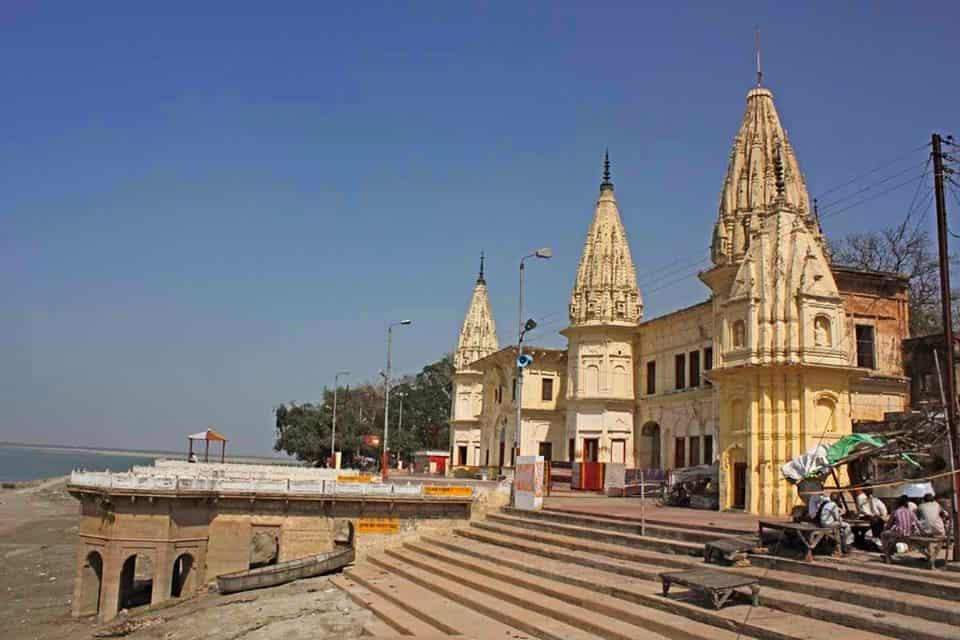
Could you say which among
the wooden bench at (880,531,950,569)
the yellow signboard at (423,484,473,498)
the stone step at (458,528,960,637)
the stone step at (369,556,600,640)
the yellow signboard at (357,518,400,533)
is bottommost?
the stone step at (369,556,600,640)

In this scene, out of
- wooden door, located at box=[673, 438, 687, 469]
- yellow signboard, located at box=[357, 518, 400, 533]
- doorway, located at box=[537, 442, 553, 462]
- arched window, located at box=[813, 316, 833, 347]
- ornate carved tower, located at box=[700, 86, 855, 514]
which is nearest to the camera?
ornate carved tower, located at box=[700, 86, 855, 514]

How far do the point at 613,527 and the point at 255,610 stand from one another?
841cm

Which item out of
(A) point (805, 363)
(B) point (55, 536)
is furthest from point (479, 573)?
(B) point (55, 536)

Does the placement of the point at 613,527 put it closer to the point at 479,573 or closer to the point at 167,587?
the point at 479,573

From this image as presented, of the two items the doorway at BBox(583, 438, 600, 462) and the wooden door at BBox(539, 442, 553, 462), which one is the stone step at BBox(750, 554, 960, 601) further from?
the wooden door at BBox(539, 442, 553, 462)

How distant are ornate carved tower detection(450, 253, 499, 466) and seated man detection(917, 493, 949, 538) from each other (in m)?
43.8

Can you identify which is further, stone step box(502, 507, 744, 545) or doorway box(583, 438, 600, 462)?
doorway box(583, 438, 600, 462)

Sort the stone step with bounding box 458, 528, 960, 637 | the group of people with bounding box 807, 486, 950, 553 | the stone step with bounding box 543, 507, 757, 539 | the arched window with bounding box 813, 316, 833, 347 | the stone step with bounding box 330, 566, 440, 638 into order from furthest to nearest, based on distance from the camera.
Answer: the arched window with bounding box 813, 316, 833, 347 → the stone step with bounding box 543, 507, 757, 539 → the stone step with bounding box 330, 566, 440, 638 → the group of people with bounding box 807, 486, 950, 553 → the stone step with bounding box 458, 528, 960, 637

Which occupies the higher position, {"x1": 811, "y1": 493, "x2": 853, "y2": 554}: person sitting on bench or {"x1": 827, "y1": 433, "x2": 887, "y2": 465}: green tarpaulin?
{"x1": 827, "y1": 433, "x2": 887, "y2": 465}: green tarpaulin

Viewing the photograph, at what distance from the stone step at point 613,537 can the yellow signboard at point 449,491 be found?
2.70 meters

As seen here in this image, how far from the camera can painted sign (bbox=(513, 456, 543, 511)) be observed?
22359mm

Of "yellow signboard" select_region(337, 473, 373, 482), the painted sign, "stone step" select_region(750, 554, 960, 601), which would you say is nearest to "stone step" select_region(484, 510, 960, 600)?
"stone step" select_region(750, 554, 960, 601)

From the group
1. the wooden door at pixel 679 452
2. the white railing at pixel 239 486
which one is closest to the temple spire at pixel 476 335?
the wooden door at pixel 679 452

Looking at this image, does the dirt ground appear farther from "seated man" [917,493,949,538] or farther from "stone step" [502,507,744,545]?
"seated man" [917,493,949,538]
